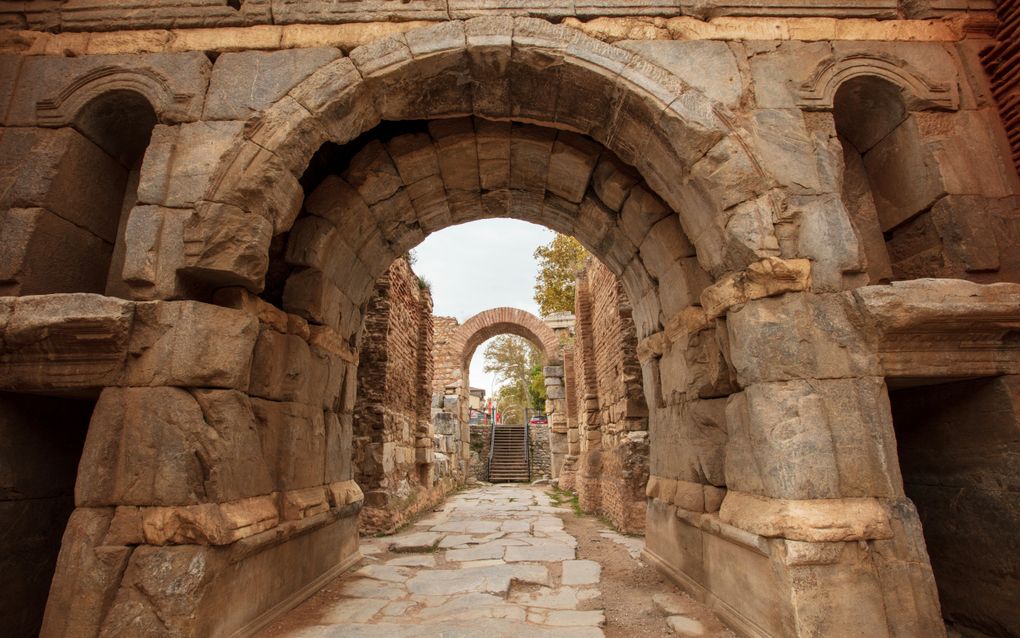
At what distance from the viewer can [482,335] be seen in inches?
689

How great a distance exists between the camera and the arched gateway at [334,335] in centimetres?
260

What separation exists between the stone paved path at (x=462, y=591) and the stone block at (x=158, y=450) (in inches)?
46.5

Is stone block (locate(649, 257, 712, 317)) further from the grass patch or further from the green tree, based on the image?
the green tree

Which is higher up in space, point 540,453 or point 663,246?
point 663,246

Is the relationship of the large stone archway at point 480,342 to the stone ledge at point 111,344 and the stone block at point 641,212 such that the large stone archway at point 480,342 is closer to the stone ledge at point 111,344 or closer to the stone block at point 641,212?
the stone block at point 641,212

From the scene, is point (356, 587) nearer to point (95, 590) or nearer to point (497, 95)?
point (95, 590)

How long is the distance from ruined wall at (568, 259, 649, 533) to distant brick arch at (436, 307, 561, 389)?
6130mm

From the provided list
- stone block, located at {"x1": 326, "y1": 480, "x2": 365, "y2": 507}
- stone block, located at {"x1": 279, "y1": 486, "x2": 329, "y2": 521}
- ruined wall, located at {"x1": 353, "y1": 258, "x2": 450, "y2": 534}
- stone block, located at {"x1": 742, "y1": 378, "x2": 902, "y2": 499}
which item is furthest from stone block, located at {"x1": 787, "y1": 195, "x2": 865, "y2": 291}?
ruined wall, located at {"x1": 353, "y1": 258, "x2": 450, "y2": 534}

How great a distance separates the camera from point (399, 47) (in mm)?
3406

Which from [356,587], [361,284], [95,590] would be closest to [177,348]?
[95,590]

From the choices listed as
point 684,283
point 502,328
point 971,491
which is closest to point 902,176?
point 684,283

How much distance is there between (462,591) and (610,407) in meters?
4.44

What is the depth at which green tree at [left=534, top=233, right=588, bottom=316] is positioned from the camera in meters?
19.9

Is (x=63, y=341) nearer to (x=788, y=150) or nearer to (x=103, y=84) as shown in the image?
(x=103, y=84)
